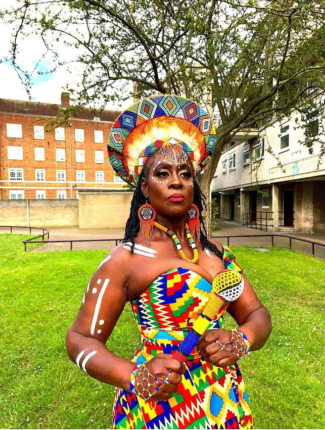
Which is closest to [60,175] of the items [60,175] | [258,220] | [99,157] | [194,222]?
[60,175]

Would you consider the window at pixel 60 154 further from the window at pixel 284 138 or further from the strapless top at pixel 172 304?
the strapless top at pixel 172 304

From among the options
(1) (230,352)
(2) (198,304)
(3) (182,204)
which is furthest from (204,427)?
(3) (182,204)

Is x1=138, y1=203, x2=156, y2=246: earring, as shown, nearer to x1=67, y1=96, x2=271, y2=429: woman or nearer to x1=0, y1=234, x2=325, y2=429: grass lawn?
x1=67, y1=96, x2=271, y2=429: woman

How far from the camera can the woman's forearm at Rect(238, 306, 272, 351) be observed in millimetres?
1319

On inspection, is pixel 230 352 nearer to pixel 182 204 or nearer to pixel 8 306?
pixel 182 204

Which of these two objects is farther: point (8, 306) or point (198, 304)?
point (8, 306)

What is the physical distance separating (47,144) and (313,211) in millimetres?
28744

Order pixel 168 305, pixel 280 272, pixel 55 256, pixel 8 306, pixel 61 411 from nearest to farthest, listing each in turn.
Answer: pixel 168 305
pixel 61 411
pixel 8 306
pixel 280 272
pixel 55 256

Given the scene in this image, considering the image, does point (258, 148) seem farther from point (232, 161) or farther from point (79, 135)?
point (79, 135)

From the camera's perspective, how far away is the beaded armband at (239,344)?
1152 millimetres

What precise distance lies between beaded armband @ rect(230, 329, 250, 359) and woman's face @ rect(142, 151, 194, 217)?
604 millimetres

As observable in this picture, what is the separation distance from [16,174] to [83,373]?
32.9 m

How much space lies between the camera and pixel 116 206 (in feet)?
69.7

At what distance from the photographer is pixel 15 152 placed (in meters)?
31.8
